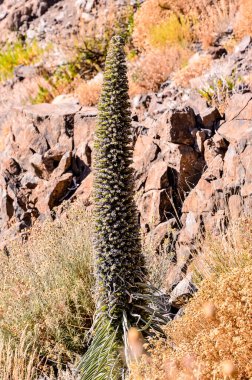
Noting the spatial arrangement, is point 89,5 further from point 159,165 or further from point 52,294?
point 52,294

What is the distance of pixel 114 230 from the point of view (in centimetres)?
377

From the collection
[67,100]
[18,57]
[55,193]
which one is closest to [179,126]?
[55,193]

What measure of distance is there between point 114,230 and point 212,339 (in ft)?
3.96

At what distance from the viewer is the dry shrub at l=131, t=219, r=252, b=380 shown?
2.68m

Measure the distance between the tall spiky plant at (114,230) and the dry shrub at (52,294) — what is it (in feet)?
1.55

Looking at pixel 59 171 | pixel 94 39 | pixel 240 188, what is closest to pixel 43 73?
pixel 94 39

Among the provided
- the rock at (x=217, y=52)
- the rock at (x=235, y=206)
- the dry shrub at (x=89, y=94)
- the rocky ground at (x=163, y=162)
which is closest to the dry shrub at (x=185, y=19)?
the rock at (x=217, y=52)

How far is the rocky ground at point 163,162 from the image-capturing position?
539cm

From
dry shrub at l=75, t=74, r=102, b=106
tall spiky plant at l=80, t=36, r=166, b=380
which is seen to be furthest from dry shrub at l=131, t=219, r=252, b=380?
dry shrub at l=75, t=74, r=102, b=106

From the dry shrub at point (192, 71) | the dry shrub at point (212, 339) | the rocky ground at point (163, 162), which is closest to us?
the dry shrub at point (212, 339)

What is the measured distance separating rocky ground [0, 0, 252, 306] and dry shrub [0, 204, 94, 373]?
0.74m

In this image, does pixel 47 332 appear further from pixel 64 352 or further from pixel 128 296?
pixel 128 296

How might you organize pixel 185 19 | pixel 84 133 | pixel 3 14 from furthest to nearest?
pixel 3 14 → pixel 185 19 → pixel 84 133

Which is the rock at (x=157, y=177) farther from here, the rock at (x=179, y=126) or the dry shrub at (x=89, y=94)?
the dry shrub at (x=89, y=94)
